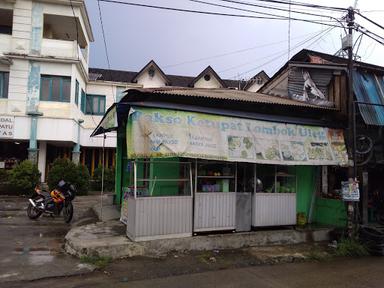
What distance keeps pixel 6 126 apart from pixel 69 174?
16.0 feet

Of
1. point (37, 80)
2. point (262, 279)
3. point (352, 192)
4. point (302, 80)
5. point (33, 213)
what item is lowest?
point (262, 279)

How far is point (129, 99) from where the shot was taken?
919 cm

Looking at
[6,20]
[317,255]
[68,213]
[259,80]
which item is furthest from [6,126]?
[259,80]

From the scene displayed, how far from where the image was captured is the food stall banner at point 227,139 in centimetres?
822

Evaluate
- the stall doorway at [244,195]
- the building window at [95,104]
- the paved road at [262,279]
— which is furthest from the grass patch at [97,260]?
the building window at [95,104]

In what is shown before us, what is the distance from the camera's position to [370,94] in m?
11.2

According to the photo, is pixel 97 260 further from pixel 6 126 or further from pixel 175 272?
pixel 6 126

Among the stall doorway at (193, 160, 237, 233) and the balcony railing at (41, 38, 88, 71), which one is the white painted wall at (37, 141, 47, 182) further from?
the stall doorway at (193, 160, 237, 233)

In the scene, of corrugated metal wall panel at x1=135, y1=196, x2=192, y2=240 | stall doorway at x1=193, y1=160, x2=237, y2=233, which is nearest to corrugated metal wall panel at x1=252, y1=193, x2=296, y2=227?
stall doorway at x1=193, y1=160, x2=237, y2=233

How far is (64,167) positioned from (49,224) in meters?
8.04

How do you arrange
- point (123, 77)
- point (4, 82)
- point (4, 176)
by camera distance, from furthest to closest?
point (123, 77), point (4, 82), point (4, 176)

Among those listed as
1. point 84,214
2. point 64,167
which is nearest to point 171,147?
point 84,214

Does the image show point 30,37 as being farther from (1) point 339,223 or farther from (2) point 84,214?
(1) point 339,223

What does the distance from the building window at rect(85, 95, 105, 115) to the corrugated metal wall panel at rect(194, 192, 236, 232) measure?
65.2 feet
